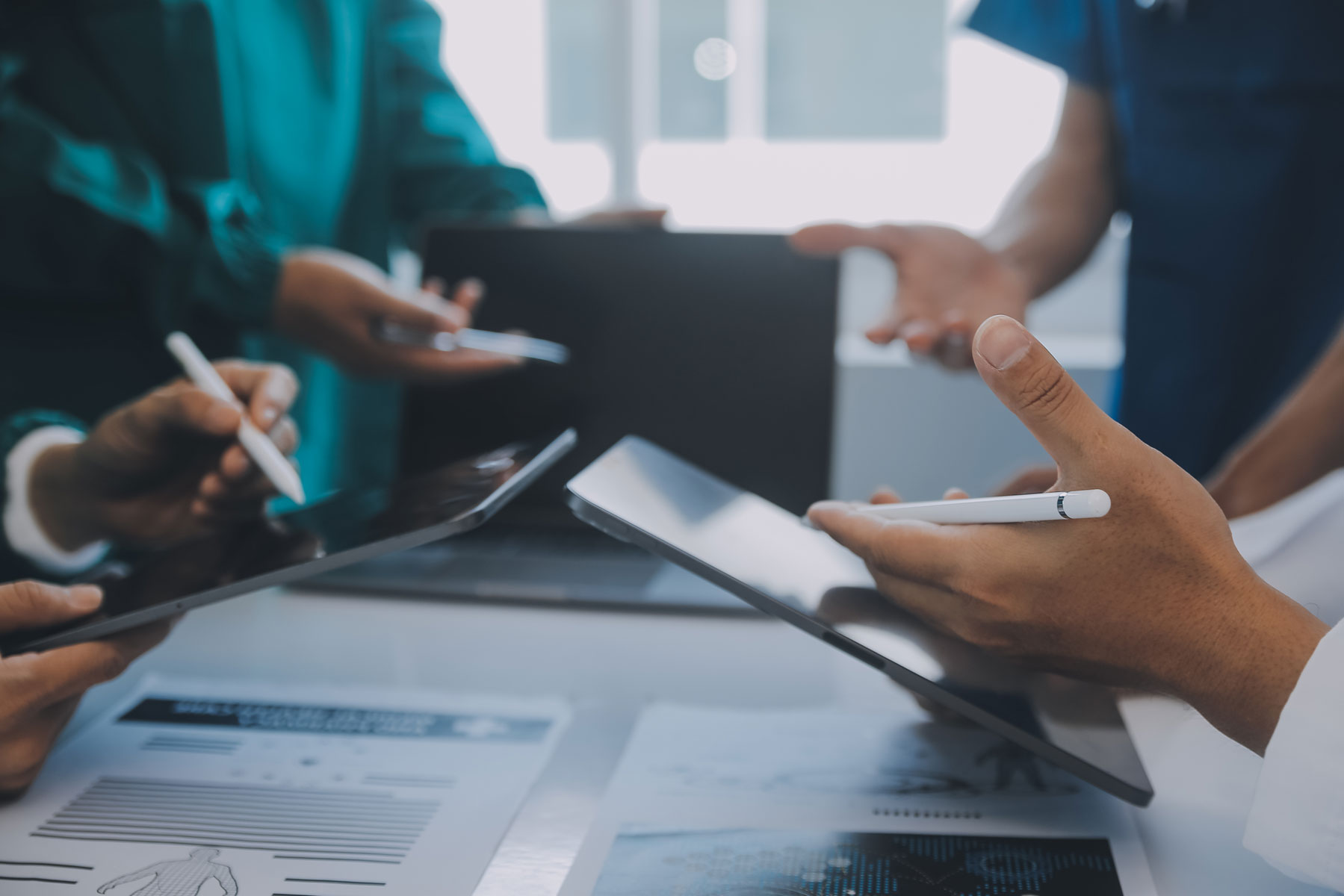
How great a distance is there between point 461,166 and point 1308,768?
38.7 inches

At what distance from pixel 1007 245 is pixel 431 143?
65 centimetres

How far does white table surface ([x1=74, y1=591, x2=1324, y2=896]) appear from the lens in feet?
1.39

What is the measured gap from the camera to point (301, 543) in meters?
0.49

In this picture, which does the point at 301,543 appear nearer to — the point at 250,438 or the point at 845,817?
the point at 250,438

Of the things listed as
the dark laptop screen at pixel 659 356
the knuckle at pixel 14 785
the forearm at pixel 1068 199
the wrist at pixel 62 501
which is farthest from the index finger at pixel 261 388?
the forearm at pixel 1068 199

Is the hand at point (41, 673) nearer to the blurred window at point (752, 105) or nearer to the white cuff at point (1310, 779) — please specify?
the white cuff at point (1310, 779)

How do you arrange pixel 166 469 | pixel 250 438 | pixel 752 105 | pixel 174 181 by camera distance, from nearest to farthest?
pixel 250 438, pixel 166 469, pixel 174 181, pixel 752 105

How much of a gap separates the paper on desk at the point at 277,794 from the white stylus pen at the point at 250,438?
13 centimetres

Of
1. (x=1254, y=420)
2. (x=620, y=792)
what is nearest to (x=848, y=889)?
(x=620, y=792)

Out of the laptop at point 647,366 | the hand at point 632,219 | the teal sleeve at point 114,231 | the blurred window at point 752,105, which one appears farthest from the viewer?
the blurred window at point 752,105

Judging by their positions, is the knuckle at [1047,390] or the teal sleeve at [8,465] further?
the teal sleeve at [8,465]

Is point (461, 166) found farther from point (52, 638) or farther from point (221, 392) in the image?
point (52, 638)

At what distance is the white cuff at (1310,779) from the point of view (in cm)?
35

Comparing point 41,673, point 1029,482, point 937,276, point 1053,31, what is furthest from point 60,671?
point 1053,31
